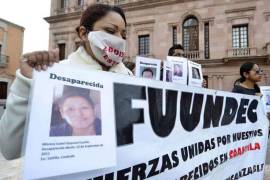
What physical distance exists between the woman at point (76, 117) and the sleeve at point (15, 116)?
13 cm

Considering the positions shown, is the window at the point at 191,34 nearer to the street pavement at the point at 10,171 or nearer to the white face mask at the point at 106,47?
the street pavement at the point at 10,171

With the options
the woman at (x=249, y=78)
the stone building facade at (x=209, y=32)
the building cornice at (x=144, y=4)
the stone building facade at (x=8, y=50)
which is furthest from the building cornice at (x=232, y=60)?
the stone building facade at (x=8, y=50)

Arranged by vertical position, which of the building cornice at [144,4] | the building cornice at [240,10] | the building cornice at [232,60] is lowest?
the building cornice at [232,60]

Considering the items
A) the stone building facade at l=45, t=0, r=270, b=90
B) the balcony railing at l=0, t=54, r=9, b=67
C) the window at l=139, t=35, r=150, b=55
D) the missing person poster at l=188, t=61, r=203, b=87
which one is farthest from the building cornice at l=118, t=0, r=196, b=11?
the missing person poster at l=188, t=61, r=203, b=87

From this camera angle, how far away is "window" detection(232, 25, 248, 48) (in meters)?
18.8

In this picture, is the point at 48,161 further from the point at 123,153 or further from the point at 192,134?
the point at 192,134

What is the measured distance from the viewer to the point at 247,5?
18.7 meters

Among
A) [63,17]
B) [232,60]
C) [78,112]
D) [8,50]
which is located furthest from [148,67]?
[8,50]

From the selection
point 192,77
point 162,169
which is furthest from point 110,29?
point 192,77

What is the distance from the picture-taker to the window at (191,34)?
2016 cm

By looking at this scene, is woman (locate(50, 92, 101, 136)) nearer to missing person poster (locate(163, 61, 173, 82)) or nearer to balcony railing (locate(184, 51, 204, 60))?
missing person poster (locate(163, 61, 173, 82))

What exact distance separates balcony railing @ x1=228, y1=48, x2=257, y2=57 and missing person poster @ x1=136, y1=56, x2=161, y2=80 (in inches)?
636

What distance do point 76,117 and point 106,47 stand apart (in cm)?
48

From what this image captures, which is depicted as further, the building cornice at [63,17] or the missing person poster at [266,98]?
the building cornice at [63,17]
